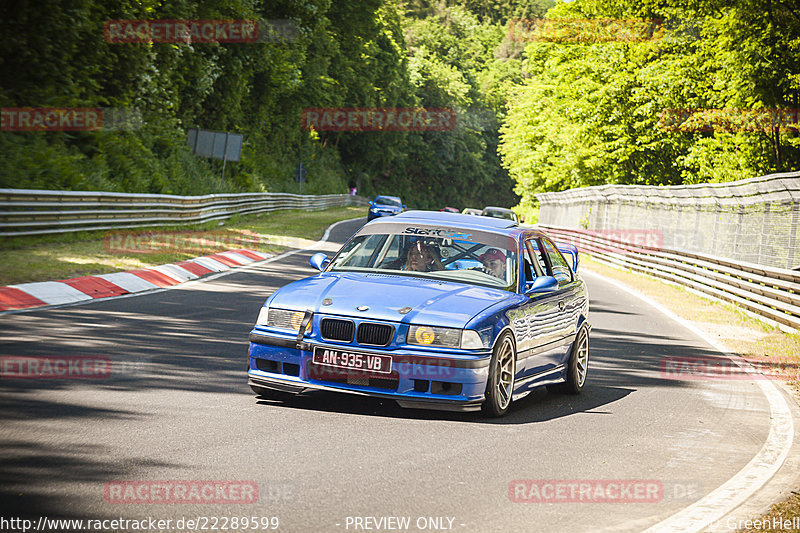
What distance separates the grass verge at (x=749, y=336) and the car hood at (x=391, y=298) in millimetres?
2634

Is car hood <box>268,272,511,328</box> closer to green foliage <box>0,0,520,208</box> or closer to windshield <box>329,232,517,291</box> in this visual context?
windshield <box>329,232,517,291</box>

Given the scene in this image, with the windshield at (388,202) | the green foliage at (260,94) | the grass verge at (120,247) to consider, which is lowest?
the grass verge at (120,247)

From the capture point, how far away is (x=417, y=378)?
23.2 feet

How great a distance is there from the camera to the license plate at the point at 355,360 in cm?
706

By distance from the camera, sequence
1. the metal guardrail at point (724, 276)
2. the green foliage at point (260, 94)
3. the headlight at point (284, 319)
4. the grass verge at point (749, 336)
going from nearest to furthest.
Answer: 1. the grass verge at point (749, 336)
2. the headlight at point (284, 319)
3. the metal guardrail at point (724, 276)
4. the green foliage at point (260, 94)

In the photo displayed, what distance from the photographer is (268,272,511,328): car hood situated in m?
7.17

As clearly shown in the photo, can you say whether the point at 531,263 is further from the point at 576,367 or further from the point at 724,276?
the point at 724,276

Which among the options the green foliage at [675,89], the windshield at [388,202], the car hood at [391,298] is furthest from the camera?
the windshield at [388,202]

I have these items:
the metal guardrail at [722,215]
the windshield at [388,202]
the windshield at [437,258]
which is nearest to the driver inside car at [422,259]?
the windshield at [437,258]

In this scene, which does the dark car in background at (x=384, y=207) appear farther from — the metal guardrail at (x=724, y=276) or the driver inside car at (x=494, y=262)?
the driver inside car at (x=494, y=262)

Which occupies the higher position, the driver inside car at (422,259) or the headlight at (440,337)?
the driver inside car at (422,259)

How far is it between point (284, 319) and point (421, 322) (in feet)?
3.43

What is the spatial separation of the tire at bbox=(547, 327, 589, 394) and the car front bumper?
2070mm

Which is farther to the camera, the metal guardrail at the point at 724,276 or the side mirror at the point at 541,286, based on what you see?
the metal guardrail at the point at 724,276
